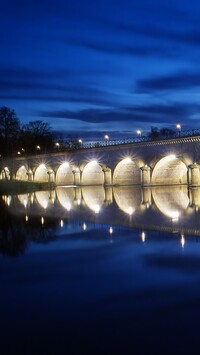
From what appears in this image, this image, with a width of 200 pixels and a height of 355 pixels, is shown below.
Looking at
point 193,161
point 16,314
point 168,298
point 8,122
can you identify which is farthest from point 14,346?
point 8,122

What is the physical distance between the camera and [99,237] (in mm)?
12766

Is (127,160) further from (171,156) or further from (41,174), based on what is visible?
(41,174)

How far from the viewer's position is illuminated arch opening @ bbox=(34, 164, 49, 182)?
66894 mm

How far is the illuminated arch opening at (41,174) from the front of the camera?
66894mm

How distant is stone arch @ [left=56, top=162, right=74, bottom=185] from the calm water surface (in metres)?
49.1

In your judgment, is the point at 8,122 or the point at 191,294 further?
the point at 8,122

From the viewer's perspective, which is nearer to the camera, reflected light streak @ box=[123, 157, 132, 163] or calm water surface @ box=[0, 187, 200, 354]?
calm water surface @ box=[0, 187, 200, 354]

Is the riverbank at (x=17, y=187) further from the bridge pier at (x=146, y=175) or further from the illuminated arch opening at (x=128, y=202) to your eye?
the illuminated arch opening at (x=128, y=202)

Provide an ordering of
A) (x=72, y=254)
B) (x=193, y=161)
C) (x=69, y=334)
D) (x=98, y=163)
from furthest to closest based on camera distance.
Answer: (x=98, y=163)
(x=193, y=161)
(x=72, y=254)
(x=69, y=334)

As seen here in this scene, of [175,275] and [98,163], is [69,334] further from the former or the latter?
[98,163]

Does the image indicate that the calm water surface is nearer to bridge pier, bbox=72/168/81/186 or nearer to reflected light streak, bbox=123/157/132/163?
reflected light streak, bbox=123/157/132/163

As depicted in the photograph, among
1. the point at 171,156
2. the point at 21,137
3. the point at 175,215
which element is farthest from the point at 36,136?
the point at 175,215

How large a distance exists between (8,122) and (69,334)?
192ft

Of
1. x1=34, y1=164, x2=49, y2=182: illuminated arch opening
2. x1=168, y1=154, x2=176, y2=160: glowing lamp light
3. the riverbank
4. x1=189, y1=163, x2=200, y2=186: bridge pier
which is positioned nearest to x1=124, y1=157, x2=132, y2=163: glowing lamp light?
x1=168, y1=154, x2=176, y2=160: glowing lamp light
